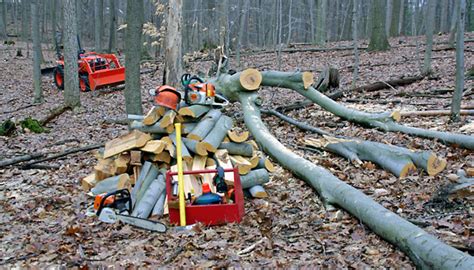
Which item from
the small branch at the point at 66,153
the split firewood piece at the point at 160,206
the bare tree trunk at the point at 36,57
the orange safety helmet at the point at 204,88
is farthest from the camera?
the bare tree trunk at the point at 36,57

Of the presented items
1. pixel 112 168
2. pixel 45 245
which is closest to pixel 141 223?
pixel 45 245

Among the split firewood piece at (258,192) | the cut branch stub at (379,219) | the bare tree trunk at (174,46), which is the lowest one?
the split firewood piece at (258,192)

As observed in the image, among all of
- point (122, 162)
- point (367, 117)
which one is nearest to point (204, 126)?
point (122, 162)

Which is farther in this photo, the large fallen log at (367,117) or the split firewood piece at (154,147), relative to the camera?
the large fallen log at (367,117)

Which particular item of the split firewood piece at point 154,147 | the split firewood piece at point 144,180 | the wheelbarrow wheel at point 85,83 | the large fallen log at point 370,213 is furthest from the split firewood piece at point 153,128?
the wheelbarrow wheel at point 85,83

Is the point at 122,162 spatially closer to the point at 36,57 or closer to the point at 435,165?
the point at 435,165

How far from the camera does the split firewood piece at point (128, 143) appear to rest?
6.16 metres

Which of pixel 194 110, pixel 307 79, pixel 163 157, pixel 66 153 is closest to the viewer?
pixel 163 157

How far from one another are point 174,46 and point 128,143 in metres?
4.56

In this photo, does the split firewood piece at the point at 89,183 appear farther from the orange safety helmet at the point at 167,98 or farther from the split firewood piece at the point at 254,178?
the split firewood piece at the point at 254,178

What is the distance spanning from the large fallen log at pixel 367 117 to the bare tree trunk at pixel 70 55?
22.9 feet

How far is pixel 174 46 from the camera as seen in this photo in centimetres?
1027

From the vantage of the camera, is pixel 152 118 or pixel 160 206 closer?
pixel 160 206

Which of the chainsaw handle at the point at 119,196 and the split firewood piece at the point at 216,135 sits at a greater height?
the split firewood piece at the point at 216,135
